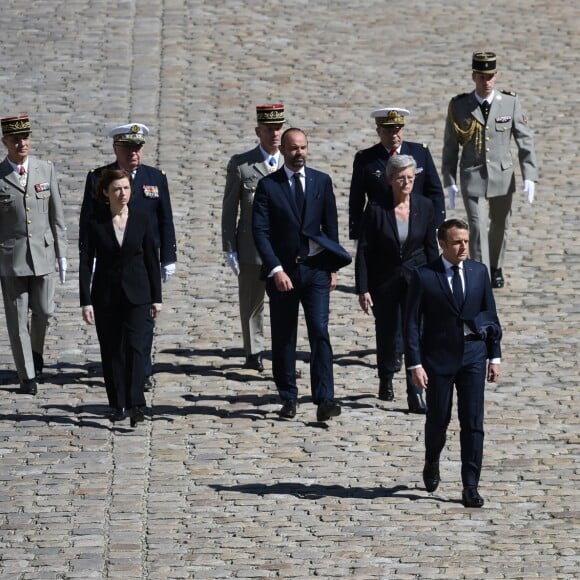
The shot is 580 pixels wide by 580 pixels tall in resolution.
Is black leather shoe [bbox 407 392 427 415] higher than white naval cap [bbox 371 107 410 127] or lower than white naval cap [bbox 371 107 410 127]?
lower

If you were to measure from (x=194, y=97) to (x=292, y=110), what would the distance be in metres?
1.25

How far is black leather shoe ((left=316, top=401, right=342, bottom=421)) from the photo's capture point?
13.6 meters

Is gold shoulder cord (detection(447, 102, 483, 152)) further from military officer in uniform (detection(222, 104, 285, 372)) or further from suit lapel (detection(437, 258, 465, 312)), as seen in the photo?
suit lapel (detection(437, 258, 465, 312))

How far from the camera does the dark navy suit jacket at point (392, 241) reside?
544 inches

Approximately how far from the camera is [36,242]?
1440cm

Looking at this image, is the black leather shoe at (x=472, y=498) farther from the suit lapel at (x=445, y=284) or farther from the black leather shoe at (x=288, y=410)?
the black leather shoe at (x=288, y=410)

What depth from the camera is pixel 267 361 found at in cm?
1530

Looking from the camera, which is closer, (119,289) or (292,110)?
(119,289)

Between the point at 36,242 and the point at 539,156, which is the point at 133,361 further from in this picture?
the point at 539,156

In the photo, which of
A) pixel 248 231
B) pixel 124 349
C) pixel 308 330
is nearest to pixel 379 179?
pixel 248 231

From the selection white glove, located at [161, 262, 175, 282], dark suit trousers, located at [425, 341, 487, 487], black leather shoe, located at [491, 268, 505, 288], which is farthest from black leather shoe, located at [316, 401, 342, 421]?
black leather shoe, located at [491, 268, 505, 288]

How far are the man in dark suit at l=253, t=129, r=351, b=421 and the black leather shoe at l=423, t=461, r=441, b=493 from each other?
160cm

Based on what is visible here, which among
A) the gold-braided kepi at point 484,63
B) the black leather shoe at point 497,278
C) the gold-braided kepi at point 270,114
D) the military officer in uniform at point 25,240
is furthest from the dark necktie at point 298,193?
the black leather shoe at point 497,278

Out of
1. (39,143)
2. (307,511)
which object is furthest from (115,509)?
(39,143)
